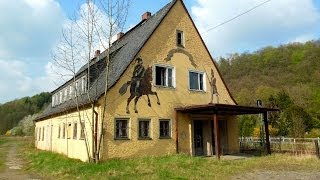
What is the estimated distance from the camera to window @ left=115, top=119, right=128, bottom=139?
19.0 m

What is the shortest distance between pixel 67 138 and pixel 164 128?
7.28 meters

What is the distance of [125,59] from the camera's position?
2120cm

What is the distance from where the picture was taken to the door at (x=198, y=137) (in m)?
23.0

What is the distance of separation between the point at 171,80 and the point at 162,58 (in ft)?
5.26

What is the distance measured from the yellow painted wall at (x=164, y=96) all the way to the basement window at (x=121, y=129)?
0.26m

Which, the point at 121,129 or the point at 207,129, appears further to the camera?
the point at 207,129

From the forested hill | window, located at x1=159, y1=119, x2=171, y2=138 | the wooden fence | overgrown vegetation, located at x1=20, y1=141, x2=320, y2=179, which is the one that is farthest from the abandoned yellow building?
the forested hill

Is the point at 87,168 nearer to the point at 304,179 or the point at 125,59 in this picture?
the point at 125,59

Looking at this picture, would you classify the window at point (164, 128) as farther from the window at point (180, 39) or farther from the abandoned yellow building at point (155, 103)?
the window at point (180, 39)

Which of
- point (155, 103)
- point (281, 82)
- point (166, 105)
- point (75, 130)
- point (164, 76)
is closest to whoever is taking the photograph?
point (155, 103)

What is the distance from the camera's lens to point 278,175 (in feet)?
44.9

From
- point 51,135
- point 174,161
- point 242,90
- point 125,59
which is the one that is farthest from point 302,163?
point 242,90

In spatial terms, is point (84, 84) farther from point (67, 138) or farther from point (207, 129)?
point (207, 129)

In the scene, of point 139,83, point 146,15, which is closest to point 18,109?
point 146,15
